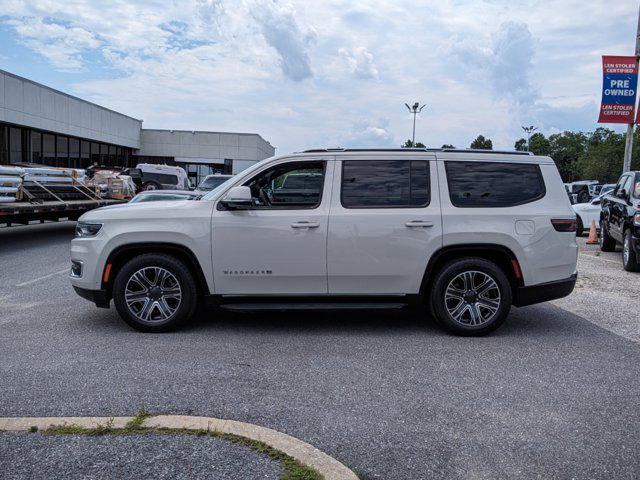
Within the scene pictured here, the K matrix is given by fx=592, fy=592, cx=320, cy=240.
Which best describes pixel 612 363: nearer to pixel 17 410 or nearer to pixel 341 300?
pixel 341 300

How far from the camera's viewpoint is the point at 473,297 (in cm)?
612

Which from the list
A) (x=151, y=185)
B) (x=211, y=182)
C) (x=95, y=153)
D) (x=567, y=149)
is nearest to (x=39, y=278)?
(x=211, y=182)

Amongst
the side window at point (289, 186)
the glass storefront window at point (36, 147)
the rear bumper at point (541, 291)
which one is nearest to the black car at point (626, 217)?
the rear bumper at point (541, 291)

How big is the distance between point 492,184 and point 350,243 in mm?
1655

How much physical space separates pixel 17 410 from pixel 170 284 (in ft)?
7.52

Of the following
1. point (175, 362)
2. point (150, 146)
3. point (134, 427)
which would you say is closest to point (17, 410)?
point (134, 427)

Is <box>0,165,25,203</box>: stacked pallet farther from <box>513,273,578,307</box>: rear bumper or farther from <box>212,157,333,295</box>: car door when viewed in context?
<box>513,273,578,307</box>: rear bumper

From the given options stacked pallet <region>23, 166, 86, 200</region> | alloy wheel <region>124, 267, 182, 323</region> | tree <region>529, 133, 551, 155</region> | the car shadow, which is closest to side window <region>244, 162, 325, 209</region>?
alloy wheel <region>124, 267, 182, 323</region>

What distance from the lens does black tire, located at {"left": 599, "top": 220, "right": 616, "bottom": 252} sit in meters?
14.2

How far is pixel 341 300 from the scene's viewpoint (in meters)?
6.13

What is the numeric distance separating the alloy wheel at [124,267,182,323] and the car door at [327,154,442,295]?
1627 mm

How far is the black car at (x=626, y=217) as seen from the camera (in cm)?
1095

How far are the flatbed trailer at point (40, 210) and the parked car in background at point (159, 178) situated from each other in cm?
1682

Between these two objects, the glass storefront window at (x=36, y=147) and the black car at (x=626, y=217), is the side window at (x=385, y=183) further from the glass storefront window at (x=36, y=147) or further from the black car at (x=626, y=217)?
the glass storefront window at (x=36, y=147)
